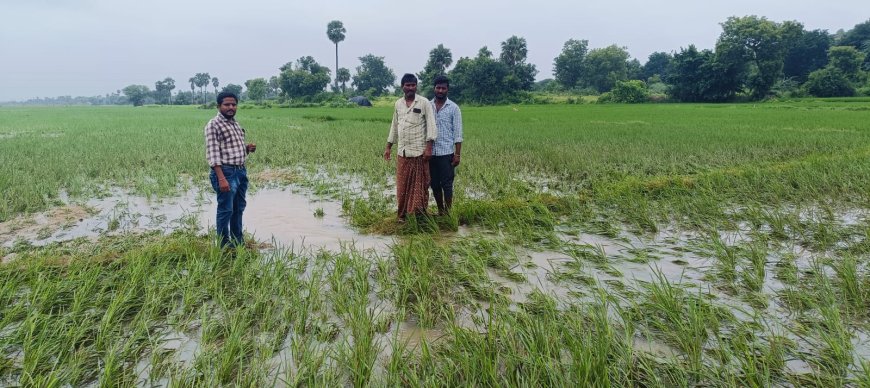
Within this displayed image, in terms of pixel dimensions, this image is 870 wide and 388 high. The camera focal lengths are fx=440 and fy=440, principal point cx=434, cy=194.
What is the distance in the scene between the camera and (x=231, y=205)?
3.07m

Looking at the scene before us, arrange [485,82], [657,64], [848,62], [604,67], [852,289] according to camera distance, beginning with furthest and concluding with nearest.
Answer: [657,64], [604,67], [485,82], [848,62], [852,289]

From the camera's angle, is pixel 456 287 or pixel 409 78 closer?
pixel 456 287

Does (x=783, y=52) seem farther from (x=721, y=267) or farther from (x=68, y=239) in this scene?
(x=68, y=239)

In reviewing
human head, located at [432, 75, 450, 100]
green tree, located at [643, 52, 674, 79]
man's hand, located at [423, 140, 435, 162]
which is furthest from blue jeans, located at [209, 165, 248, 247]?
green tree, located at [643, 52, 674, 79]

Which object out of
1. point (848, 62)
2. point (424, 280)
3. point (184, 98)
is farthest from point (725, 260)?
point (184, 98)

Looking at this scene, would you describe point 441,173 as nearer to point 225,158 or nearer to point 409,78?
point 409,78

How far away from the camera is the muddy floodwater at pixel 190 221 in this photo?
3518mm

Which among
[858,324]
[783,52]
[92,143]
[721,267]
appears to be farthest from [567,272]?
[783,52]

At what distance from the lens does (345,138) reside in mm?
10930

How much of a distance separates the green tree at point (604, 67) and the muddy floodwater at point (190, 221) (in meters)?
46.6

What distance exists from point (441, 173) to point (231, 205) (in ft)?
5.77

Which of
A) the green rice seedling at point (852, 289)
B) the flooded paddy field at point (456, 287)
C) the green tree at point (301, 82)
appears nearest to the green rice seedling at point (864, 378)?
the flooded paddy field at point (456, 287)

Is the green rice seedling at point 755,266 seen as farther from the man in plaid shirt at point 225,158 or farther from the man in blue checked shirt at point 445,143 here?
the man in plaid shirt at point 225,158

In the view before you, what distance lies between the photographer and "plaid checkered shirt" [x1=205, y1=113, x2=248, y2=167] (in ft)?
9.54
